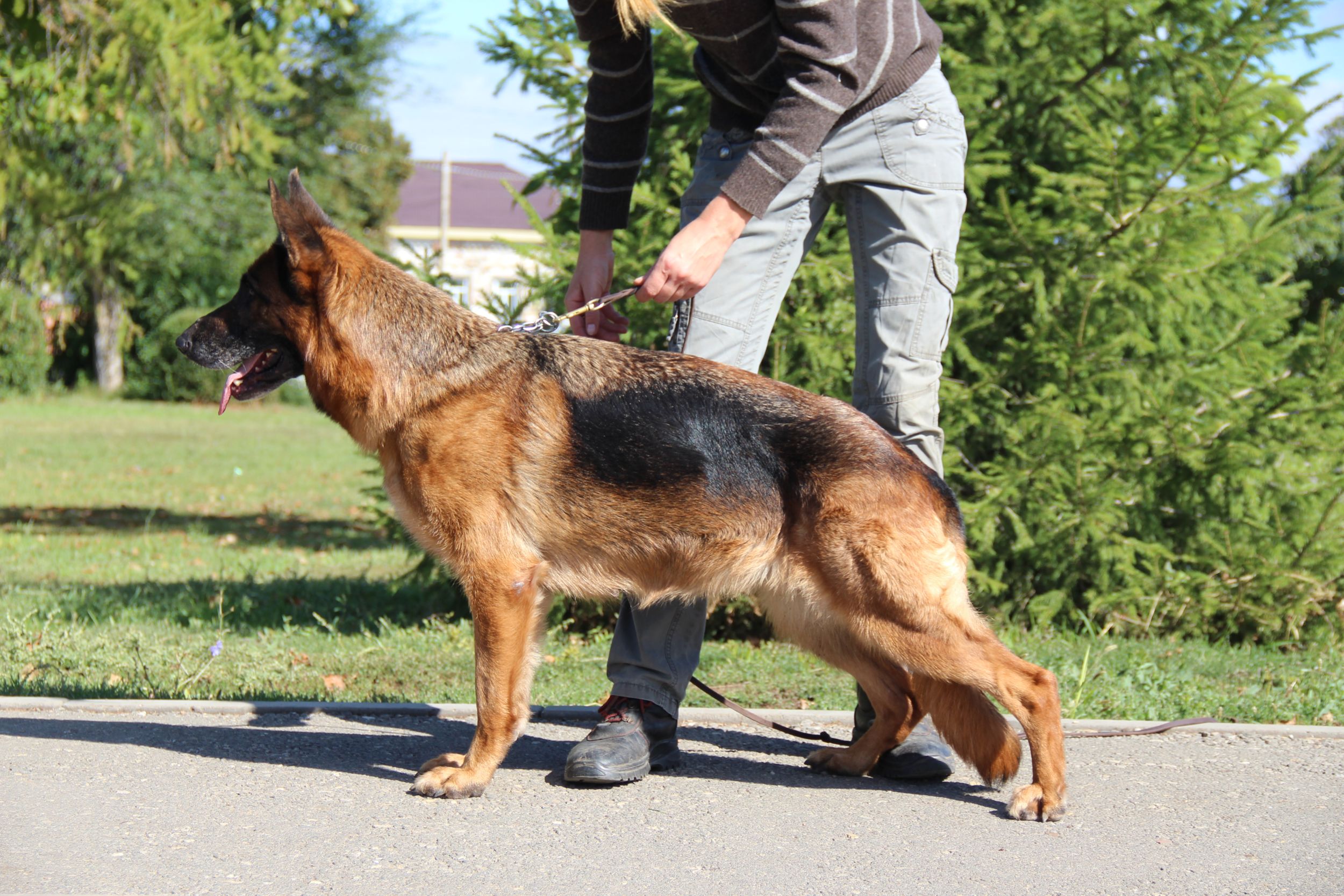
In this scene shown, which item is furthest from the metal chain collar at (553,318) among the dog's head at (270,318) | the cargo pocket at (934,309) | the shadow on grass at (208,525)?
the shadow on grass at (208,525)

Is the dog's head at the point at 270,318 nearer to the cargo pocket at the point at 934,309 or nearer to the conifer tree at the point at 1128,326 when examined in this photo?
the cargo pocket at the point at 934,309

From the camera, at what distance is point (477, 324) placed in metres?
3.80

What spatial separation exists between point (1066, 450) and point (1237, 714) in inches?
70.9

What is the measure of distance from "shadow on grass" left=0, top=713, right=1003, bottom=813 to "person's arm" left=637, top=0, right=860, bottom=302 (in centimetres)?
159

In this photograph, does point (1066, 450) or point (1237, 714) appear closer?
point (1237, 714)

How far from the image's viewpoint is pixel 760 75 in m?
3.80

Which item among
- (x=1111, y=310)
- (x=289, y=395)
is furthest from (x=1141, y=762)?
(x=289, y=395)

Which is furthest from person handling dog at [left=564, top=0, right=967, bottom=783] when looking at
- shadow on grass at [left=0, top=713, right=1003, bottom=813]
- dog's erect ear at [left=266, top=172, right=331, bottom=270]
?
dog's erect ear at [left=266, top=172, right=331, bottom=270]

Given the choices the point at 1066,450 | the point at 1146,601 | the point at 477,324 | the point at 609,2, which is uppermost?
the point at 609,2

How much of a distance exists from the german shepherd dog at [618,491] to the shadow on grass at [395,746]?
19cm

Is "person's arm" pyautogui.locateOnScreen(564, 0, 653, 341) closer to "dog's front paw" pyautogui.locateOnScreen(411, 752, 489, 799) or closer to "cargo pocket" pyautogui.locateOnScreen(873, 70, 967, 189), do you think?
"cargo pocket" pyautogui.locateOnScreen(873, 70, 967, 189)

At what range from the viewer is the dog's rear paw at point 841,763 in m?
3.82

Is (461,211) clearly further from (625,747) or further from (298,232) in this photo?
(625,747)

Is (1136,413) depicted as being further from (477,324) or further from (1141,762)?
(477,324)
